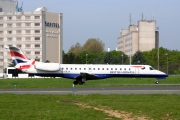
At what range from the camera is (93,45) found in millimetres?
185000

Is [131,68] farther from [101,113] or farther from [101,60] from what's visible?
[101,60]

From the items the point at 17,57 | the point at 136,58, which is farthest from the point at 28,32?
the point at 17,57

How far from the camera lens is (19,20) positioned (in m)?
131

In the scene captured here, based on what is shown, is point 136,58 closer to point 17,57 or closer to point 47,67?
point 17,57

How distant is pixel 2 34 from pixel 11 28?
345 centimetres

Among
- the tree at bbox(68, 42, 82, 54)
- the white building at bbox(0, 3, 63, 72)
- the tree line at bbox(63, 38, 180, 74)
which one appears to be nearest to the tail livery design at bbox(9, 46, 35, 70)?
the tree line at bbox(63, 38, 180, 74)

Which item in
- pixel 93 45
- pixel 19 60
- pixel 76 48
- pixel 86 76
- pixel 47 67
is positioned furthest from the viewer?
Answer: pixel 76 48

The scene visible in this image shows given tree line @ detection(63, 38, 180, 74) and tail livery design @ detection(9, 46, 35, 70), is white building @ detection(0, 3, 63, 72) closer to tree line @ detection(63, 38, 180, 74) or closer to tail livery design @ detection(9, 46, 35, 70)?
tree line @ detection(63, 38, 180, 74)

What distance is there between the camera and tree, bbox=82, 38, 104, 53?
185 metres

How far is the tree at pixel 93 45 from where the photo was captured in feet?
606

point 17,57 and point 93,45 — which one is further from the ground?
point 93,45

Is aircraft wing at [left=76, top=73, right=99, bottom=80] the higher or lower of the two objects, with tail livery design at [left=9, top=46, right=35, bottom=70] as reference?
lower

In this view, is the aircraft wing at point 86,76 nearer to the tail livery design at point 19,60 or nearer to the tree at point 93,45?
the tail livery design at point 19,60

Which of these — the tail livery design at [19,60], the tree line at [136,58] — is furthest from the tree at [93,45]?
the tail livery design at [19,60]
